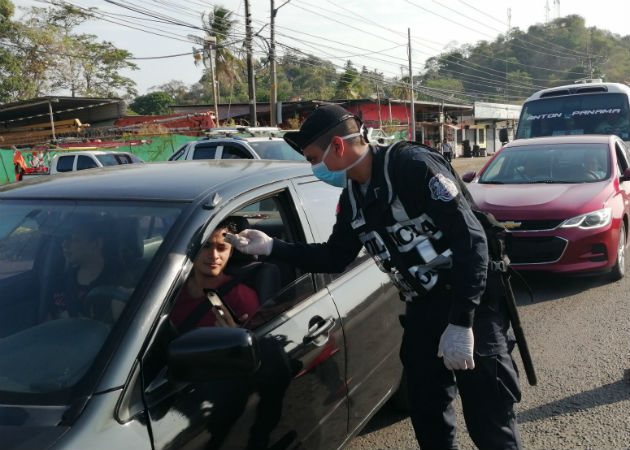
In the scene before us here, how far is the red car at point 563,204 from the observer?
5980mm

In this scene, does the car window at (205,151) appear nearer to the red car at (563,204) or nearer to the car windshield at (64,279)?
the red car at (563,204)

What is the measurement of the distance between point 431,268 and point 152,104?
216 ft

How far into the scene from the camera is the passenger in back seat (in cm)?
219

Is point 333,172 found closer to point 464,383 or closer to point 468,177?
point 464,383

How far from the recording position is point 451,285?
232 cm

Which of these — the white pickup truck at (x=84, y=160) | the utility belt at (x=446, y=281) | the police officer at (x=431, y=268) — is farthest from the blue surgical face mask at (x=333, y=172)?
the white pickup truck at (x=84, y=160)

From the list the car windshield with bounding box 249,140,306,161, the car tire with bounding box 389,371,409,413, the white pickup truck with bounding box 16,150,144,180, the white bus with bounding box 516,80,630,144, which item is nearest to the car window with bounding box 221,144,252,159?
the car windshield with bounding box 249,140,306,161

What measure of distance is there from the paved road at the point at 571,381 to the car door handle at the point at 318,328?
1183 millimetres

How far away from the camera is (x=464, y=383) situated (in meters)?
2.38

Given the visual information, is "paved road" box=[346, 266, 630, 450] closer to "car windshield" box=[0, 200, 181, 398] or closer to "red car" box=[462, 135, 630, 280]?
"red car" box=[462, 135, 630, 280]

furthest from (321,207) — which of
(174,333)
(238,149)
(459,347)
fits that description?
(238,149)

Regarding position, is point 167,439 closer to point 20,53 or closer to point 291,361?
point 291,361

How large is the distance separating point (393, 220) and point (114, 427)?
1.28 meters

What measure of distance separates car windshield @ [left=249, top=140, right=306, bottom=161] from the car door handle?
7.98 metres
